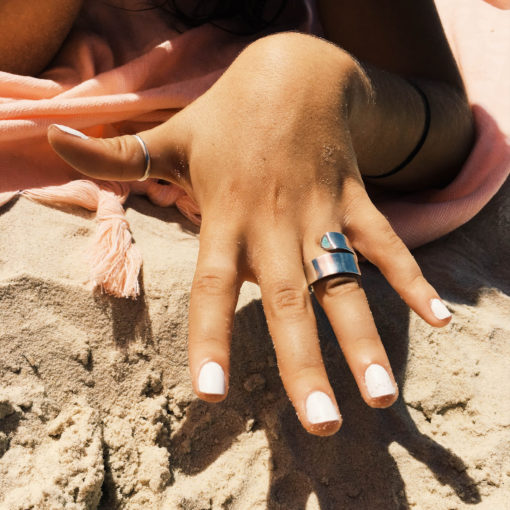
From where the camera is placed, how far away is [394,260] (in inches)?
39.4

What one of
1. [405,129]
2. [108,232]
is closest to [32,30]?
[108,232]

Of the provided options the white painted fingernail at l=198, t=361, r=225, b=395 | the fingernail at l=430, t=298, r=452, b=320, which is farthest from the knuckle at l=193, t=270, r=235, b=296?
the fingernail at l=430, t=298, r=452, b=320

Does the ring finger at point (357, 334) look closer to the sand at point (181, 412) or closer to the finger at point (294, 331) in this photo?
the finger at point (294, 331)

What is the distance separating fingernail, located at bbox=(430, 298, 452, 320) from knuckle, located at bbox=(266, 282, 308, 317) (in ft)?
0.82

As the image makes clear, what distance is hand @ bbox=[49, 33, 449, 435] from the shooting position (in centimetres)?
85

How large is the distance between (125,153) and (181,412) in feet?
1.97

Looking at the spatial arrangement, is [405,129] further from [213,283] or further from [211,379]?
[211,379]

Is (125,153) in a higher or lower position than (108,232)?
higher

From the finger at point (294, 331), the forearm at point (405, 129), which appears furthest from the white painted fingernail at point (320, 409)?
the forearm at point (405, 129)

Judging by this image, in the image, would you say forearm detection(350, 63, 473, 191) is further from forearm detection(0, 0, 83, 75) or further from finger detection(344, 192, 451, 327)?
forearm detection(0, 0, 83, 75)

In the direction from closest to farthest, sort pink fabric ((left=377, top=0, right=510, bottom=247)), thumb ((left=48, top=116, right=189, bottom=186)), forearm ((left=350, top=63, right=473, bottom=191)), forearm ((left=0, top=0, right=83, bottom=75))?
1. thumb ((left=48, top=116, right=189, bottom=186))
2. forearm ((left=350, top=63, right=473, bottom=191))
3. forearm ((left=0, top=0, right=83, bottom=75))
4. pink fabric ((left=377, top=0, right=510, bottom=247))

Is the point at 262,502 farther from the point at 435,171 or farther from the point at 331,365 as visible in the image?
the point at 435,171

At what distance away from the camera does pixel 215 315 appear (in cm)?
89

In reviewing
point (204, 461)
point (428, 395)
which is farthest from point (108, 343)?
point (428, 395)
